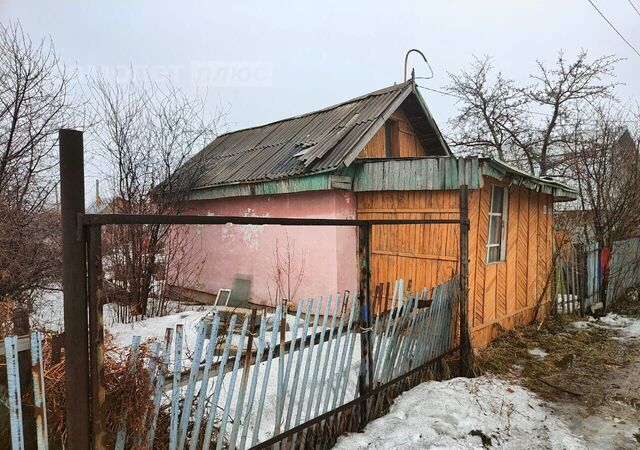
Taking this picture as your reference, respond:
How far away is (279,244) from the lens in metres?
8.28

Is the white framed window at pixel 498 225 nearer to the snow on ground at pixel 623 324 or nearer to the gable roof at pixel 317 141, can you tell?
the gable roof at pixel 317 141

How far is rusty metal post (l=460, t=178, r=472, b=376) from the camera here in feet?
16.3

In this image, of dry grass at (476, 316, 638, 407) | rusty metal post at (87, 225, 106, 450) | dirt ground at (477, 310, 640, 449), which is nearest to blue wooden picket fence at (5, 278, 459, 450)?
rusty metal post at (87, 225, 106, 450)

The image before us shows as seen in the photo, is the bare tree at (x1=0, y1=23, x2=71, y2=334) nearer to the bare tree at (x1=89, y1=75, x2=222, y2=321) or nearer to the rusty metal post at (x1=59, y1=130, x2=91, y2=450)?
the bare tree at (x1=89, y1=75, x2=222, y2=321)

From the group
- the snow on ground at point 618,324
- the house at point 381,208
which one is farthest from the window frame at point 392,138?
the snow on ground at point 618,324

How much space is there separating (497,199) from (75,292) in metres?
6.82

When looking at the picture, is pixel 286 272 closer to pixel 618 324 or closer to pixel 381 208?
pixel 381 208

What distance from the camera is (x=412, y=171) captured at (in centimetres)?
619

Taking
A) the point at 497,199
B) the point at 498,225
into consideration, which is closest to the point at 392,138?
the point at 497,199

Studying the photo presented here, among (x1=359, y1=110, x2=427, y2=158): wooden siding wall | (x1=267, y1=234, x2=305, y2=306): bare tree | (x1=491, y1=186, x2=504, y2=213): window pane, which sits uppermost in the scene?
(x1=359, y1=110, x2=427, y2=158): wooden siding wall

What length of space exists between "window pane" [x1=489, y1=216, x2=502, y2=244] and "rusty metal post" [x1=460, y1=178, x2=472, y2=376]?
1.96 m

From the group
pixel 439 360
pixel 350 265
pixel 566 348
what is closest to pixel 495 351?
pixel 566 348

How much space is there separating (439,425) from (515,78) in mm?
20431

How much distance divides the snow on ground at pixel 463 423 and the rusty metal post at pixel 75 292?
219 cm
